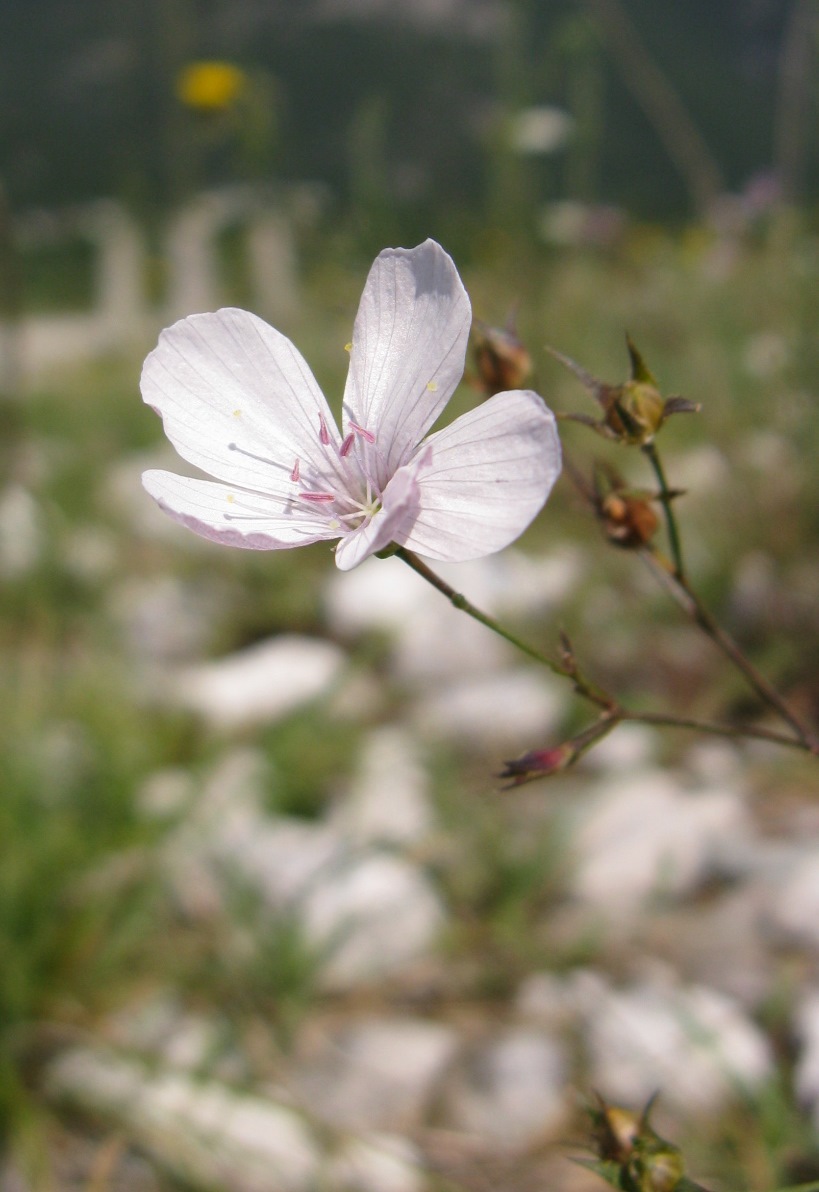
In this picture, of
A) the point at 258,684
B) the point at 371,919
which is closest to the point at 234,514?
the point at 371,919

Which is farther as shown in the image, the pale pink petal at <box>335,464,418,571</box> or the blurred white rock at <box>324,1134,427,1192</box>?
the blurred white rock at <box>324,1134,427,1192</box>

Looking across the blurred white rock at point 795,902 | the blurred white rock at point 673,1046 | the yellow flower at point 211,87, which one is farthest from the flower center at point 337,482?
the yellow flower at point 211,87

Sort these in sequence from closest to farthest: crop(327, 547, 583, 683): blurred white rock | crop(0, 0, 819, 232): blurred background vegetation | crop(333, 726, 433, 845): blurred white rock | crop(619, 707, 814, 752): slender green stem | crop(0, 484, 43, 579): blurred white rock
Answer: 1. crop(619, 707, 814, 752): slender green stem
2. crop(333, 726, 433, 845): blurred white rock
3. crop(327, 547, 583, 683): blurred white rock
4. crop(0, 484, 43, 579): blurred white rock
5. crop(0, 0, 819, 232): blurred background vegetation

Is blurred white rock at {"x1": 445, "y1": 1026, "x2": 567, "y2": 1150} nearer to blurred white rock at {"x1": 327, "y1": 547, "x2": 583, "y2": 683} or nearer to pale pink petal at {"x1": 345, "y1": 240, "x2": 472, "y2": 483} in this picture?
pale pink petal at {"x1": 345, "y1": 240, "x2": 472, "y2": 483}

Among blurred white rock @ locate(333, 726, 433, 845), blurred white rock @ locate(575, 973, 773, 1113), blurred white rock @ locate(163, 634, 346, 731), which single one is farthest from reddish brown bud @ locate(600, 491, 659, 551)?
blurred white rock @ locate(163, 634, 346, 731)

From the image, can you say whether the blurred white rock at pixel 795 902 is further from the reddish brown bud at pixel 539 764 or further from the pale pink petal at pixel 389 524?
the pale pink petal at pixel 389 524

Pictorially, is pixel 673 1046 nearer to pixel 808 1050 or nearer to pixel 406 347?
pixel 808 1050
